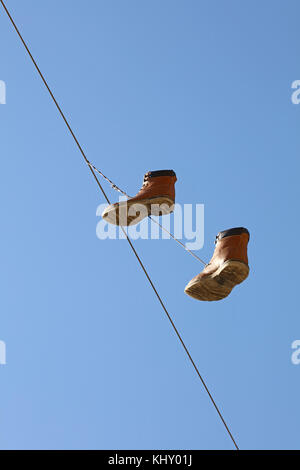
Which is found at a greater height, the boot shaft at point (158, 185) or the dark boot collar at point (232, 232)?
the boot shaft at point (158, 185)

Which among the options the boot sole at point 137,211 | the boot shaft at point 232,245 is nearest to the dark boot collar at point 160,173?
the boot sole at point 137,211

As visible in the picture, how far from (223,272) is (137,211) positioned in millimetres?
864

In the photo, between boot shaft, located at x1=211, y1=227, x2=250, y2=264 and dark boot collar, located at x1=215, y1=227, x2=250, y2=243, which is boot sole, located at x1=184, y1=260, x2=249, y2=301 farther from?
dark boot collar, located at x1=215, y1=227, x2=250, y2=243

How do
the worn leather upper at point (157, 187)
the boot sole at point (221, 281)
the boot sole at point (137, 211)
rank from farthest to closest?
the worn leather upper at point (157, 187)
the boot sole at point (137, 211)
the boot sole at point (221, 281)

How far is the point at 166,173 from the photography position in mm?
6328

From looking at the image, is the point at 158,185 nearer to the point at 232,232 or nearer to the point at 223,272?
the point at 232,232

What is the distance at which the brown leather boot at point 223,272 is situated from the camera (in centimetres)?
578

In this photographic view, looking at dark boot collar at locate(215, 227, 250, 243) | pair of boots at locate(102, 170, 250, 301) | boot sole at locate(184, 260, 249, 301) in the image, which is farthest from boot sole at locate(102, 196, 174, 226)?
boot sole at locate(184, 260, 249, 301)

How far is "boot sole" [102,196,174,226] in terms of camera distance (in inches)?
239

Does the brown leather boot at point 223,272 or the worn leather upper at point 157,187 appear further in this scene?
the worn leather upper at point 157,187

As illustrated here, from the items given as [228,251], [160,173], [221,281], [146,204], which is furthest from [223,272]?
[160,173]

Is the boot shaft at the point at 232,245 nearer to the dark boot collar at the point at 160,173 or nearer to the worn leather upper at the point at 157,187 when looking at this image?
the worn leather upper at the point at 157,187
